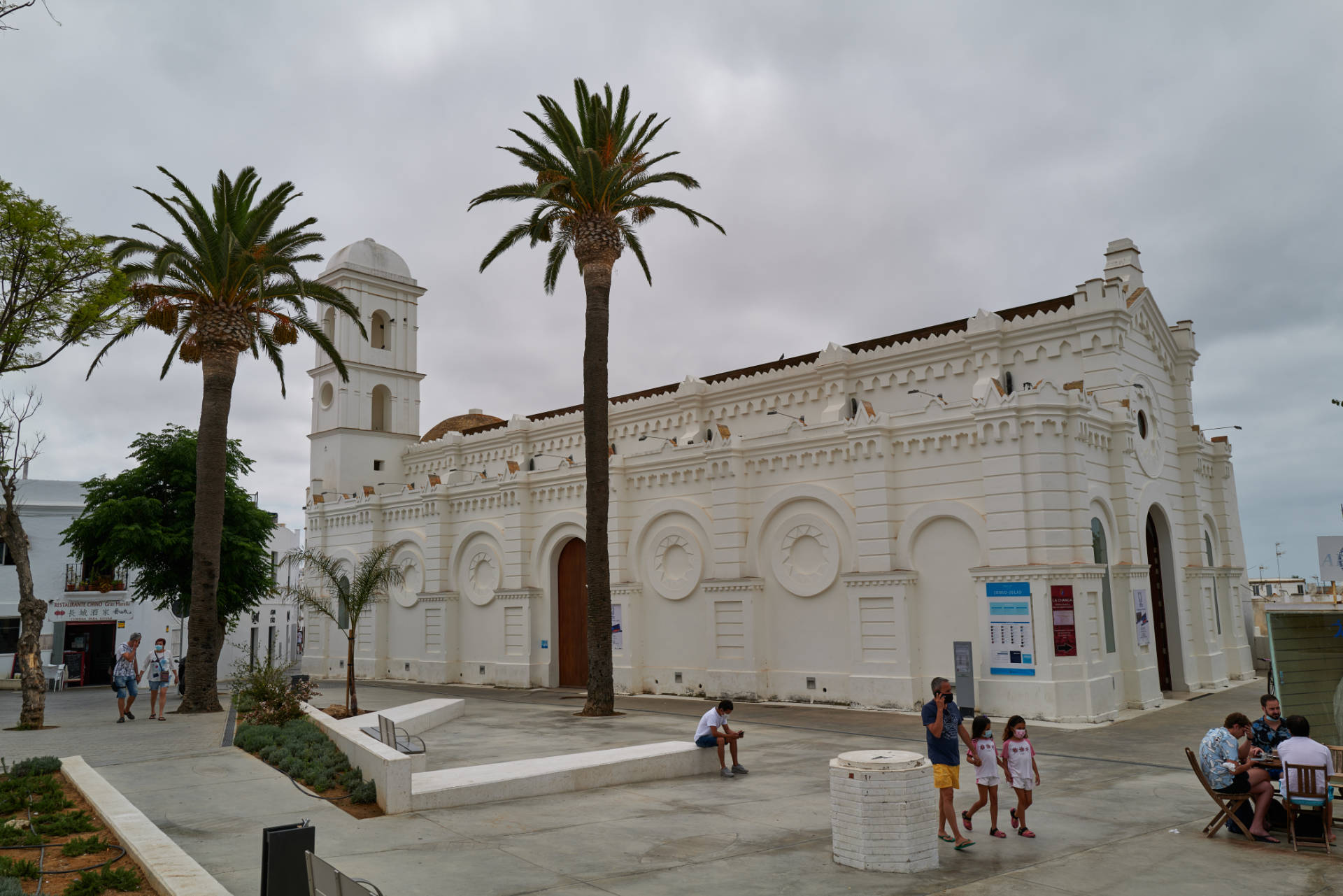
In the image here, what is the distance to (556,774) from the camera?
12203 millimetres

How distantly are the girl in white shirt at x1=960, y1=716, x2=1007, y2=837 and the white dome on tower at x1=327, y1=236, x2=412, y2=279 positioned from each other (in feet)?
122

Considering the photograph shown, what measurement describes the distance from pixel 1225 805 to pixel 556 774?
311 inches

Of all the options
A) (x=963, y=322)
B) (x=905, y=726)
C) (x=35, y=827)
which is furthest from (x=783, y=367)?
(x=35, y=827)

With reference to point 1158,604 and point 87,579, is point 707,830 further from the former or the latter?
point 87,579

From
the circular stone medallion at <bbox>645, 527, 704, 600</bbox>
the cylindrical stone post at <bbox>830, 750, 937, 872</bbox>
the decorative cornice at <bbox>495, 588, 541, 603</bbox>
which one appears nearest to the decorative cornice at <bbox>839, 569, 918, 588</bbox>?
the circular stone medallion at <bbox>645, 527, 704, 600</bbox>

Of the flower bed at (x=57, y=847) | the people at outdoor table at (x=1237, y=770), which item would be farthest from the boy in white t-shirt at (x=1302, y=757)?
the flower bed at (x=57, y=847)

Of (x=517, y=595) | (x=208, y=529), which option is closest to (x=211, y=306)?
(x=208, y=529)

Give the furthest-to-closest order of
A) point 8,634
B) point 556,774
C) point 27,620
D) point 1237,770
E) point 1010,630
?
point 8,634
point 1010,630
point 27,620
point 556,774
point 1237,770

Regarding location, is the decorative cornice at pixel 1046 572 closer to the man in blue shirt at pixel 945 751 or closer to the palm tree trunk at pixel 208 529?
the man in blue shirt at pixel 945 751

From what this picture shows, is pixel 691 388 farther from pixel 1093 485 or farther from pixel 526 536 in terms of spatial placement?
pixel 1093 485

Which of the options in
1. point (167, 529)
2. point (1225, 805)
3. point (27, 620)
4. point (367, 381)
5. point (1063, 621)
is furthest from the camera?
point (367, 381)

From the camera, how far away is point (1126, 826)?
10562mm

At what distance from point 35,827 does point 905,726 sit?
14.9 meters

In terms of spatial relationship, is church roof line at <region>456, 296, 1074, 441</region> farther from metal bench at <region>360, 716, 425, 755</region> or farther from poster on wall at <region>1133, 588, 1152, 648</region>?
metal bench at <region>360, 716, 425, 755</region>
